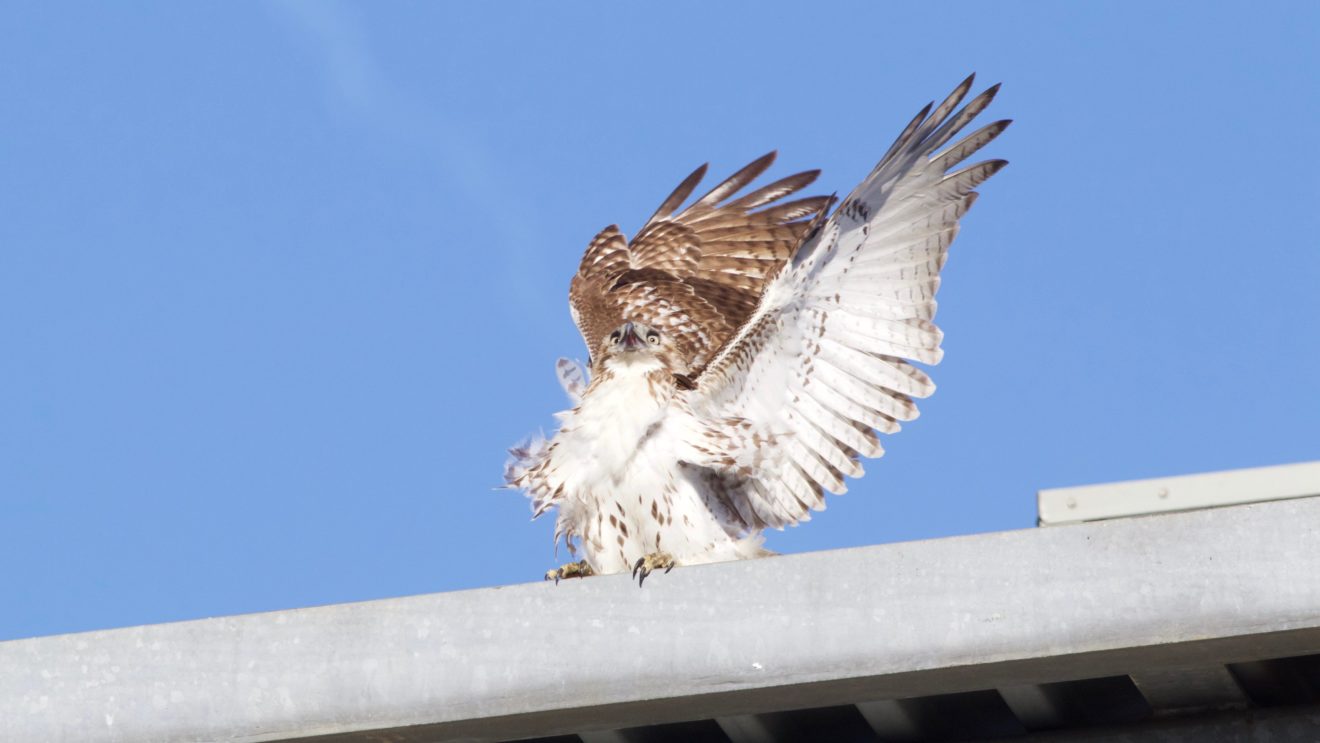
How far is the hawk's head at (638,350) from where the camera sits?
7.82 m

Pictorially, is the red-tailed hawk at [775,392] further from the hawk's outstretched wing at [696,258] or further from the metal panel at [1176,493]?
the metal panel at [1176,493]

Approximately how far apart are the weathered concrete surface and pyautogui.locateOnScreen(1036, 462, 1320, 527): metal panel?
0.04 meters

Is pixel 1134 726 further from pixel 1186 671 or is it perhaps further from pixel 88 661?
pixel 88 661

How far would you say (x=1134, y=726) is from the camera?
562 centimetres

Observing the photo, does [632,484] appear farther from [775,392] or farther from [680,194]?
[680,194]

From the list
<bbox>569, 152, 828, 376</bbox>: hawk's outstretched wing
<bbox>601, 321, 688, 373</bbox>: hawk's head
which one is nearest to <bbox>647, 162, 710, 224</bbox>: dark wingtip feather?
<bbox>569, 152, 828, 376</bbox>: hawk's outstretched wing

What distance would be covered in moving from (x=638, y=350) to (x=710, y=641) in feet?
8.42

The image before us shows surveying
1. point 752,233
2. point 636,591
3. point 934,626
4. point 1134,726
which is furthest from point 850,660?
point 752,233

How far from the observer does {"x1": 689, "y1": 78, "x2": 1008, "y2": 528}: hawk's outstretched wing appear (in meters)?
7.91

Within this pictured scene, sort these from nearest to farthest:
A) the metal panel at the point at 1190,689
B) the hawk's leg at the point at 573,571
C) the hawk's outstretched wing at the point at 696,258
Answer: the metal panel at the point at 1190,689
the hawk's leg at the point at 573,571
the hawk's outstretched wing at the point at 696,258

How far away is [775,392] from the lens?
26.4 feet

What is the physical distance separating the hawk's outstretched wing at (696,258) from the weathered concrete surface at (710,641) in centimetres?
335

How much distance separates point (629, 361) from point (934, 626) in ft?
9.58

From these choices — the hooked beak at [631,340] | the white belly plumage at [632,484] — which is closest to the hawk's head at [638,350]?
the hooked beak at [631,340]
